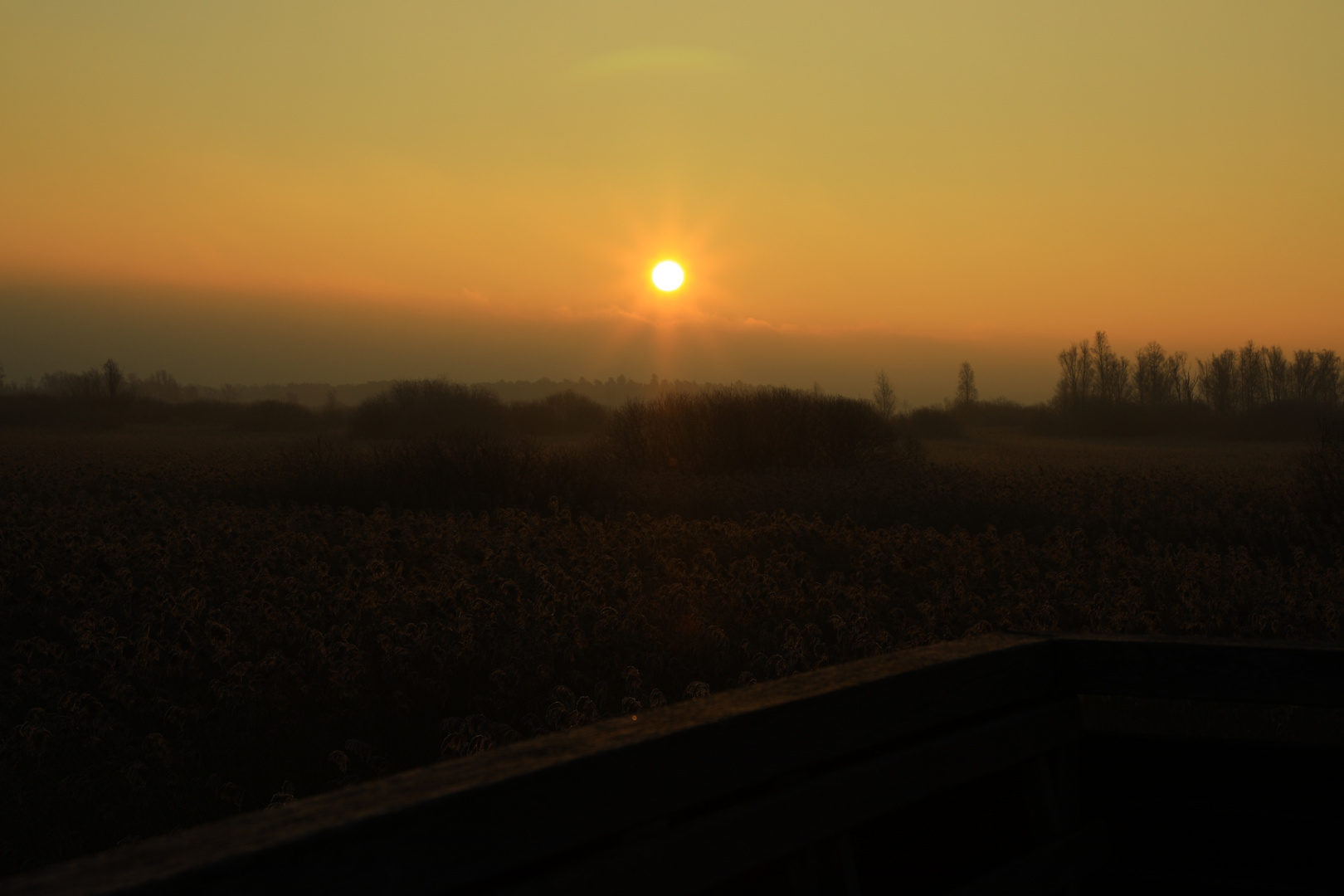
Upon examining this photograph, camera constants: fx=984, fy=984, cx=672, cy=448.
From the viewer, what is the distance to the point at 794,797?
1.74 meters

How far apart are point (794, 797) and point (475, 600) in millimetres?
5908

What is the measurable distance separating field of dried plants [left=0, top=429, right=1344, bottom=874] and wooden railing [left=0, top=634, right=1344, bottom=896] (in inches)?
104

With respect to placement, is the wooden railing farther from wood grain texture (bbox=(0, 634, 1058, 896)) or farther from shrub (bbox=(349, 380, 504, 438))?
shrub (bbox=(349, 380, 504, 438))

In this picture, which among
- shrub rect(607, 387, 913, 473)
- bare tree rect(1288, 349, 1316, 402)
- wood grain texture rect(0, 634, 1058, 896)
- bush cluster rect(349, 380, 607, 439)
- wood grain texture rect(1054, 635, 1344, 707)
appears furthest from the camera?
bare tree rect(1288, 349, 1316, 402)

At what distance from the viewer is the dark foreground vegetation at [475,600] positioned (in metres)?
5.01

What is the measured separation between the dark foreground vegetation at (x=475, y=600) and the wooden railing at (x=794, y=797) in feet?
9.42

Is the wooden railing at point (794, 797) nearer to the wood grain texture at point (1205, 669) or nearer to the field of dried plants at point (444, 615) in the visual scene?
the wood grain texture at point (1205, 669)

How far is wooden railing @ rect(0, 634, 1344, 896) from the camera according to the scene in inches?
46.7

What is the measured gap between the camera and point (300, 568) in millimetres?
8758

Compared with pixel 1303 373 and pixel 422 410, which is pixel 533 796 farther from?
pixel 1303 373

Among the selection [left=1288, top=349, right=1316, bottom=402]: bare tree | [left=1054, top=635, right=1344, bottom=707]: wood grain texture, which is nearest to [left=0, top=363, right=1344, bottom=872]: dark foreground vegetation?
[left=1054, top=635, right=1344, bottom=707]: wood grain texture

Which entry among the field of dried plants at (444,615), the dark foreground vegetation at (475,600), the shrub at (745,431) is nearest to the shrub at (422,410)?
the shrub at (745,431)

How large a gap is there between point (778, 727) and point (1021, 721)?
797 mm

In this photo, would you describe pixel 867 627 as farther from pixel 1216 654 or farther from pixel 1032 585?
pixel 1216 654
